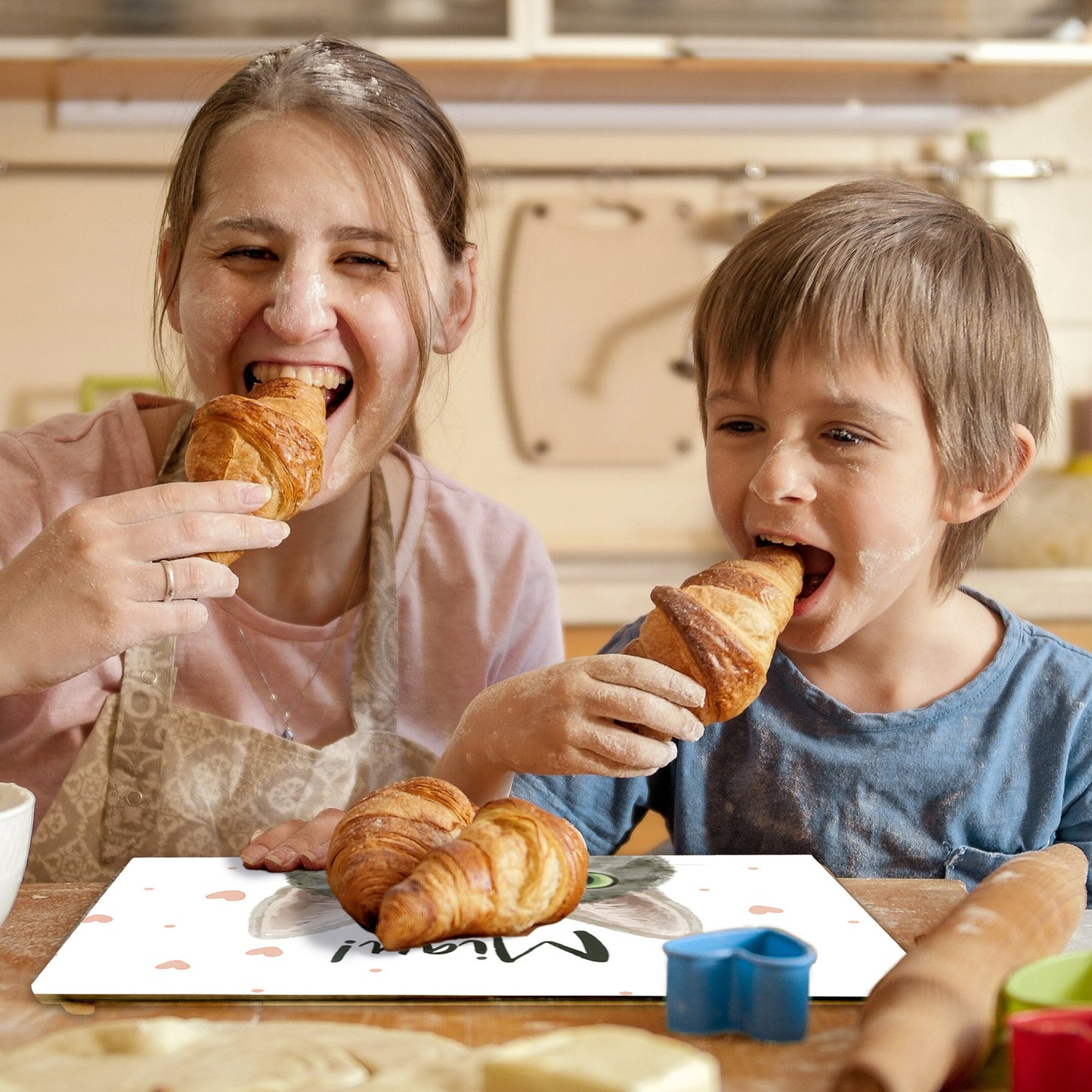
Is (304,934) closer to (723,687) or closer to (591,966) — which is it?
(591,966)

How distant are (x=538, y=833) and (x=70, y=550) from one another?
1.57ft

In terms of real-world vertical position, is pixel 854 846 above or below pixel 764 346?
below

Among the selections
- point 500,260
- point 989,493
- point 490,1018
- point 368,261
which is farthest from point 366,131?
point 500,260

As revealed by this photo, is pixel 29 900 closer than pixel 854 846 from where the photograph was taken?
Yes

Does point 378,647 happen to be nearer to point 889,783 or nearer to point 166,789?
point 166,789

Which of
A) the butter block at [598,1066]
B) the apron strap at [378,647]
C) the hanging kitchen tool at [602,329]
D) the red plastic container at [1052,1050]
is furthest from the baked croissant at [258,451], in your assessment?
the hanging kitchen tool at [602,329]

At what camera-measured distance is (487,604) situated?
1.49 metres

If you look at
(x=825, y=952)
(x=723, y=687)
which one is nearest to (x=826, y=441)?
(x=723, y=687)

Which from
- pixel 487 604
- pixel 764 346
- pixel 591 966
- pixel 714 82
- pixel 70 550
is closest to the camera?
pixel 591 966

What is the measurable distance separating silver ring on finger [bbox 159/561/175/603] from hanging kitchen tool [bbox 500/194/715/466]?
1.94m

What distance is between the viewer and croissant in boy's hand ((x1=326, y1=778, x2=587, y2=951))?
0.70m

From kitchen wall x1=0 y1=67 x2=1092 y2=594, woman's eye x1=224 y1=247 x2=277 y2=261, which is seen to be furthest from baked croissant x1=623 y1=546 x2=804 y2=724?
kitchen wall x1=0 y1=67 x2=1092 y2=594

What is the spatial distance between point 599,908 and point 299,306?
0.67 meters

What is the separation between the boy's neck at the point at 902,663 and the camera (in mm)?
1203
